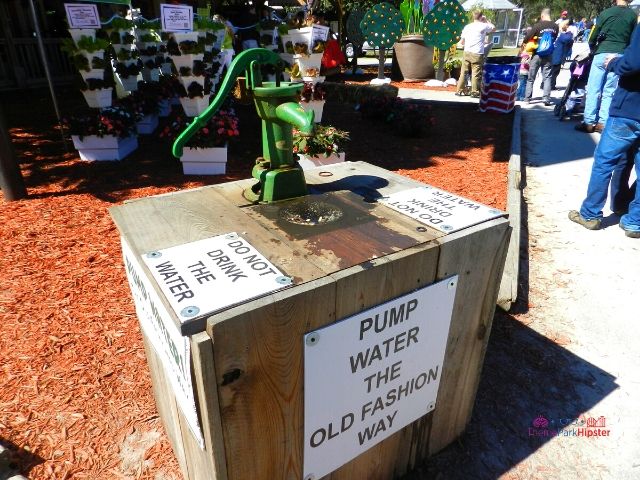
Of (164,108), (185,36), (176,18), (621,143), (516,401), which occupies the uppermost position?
(176,18)

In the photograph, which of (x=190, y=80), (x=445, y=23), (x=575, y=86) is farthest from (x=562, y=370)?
(x=445, y=23)

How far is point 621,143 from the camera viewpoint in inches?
160

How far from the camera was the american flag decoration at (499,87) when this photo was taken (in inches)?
370

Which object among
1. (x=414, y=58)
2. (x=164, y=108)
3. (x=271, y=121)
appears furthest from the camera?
(x=414, y=58)

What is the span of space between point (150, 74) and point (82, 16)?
300cm

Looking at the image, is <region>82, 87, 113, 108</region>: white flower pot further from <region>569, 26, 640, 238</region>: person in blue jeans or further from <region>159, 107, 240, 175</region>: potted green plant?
<region>569, 26, 640, 238</region>: person in blue jeans

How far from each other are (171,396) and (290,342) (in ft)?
2.16

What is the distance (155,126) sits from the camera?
310 inches

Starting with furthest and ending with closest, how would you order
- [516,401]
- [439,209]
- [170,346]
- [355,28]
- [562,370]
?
[355,28] → [562,370] → [516,401] → [439,209] → [170,346]

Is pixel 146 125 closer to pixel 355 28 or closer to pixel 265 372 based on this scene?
pixel 265 372

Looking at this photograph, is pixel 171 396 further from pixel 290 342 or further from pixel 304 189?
pixel 304 189

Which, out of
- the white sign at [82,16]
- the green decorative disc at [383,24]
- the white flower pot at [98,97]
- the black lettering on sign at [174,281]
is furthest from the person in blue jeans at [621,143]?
the green decorative disc at [383,24]

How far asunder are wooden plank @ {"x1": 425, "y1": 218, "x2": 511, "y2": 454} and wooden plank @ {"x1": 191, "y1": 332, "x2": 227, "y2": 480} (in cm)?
82

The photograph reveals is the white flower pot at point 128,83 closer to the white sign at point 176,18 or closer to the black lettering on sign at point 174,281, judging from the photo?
the white sign at point 176,18
